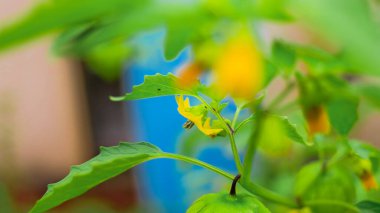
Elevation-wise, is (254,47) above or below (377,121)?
above

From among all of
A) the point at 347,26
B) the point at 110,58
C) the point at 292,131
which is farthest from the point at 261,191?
the point at 110,58

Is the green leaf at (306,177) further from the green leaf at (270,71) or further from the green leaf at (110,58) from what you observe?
the green leaf at (110,58)

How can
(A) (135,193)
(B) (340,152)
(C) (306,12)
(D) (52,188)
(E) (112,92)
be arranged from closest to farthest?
1. (C) (306,12)
2. (D) (52,188)
3. (B) (340,152)
4. (A) (135,193)
5. (E) (112,92)

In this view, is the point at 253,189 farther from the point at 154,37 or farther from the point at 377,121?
the point at 377,121

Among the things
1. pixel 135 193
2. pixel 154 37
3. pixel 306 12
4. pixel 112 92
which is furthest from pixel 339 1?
pixel 112 92

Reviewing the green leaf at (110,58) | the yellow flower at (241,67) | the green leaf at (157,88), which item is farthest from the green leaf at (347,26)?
the green leaf at (110,58)

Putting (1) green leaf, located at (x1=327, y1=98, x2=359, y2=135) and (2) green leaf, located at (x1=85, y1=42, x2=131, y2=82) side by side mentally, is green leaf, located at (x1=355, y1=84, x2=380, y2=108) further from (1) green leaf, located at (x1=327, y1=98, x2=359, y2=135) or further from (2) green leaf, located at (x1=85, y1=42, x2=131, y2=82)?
(2) green leaf, located at (x1=85, y1=42, x2=131, y2=82)

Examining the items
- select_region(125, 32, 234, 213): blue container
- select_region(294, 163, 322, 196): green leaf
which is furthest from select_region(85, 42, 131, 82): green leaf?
select_region(294, 163, 322, 196): green leaf
